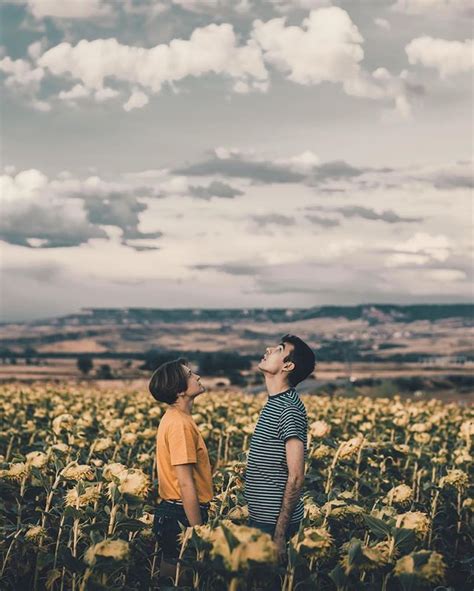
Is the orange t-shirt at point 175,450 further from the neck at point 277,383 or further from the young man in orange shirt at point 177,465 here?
the neck at point 277,383

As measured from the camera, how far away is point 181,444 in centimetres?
588

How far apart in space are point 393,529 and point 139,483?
174 centimetres

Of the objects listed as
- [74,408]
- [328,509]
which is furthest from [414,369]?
[328,509]

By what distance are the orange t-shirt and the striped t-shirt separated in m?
0.44

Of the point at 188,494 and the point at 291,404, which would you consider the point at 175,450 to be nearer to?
the point at 188,494

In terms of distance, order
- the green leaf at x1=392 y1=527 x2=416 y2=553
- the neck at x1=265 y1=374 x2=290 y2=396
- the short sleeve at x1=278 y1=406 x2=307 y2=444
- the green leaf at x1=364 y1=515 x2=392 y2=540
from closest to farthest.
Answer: the green leaf at x1=392 y1=527 x2=416 y2=553 < the green leaf at x1=364 y1=515 x2=392 y2=540 < the short sleeve at x1=278 y1=406 x2=307 y2=444 < the neck at x1=265 y1=374 x2=290 y2=396

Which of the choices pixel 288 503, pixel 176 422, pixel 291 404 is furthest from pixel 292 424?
pixel 176 422

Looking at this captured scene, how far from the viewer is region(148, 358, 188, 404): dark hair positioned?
242 inches

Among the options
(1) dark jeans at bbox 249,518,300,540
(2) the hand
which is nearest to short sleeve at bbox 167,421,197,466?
(1) dark jeans at bbox 249,518,300,540

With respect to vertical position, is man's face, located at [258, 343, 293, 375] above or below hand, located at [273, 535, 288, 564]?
above

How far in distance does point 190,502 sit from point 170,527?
40cm

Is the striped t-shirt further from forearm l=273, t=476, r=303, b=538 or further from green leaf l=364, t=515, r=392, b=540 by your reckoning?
green leaf l=364, t=515, r=392, b=540

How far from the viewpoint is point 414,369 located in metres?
164

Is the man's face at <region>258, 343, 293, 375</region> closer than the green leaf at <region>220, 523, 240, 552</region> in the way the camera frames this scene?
No
